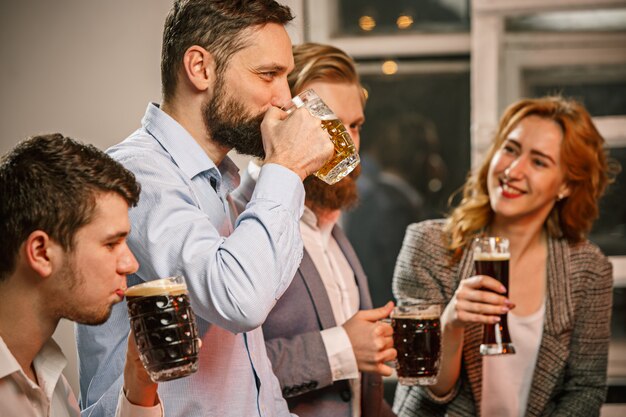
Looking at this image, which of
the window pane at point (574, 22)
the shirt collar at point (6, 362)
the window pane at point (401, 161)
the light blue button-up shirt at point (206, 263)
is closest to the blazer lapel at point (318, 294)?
the light blue button-up shirt at point (206, 263)

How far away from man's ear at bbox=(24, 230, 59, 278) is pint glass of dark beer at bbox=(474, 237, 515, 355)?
138 centimetres

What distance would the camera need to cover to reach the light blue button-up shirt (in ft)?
4.86

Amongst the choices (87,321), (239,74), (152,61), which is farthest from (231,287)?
(152,61)

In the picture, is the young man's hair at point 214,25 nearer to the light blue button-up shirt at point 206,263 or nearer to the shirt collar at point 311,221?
the light blue button-up shirt at point 206,263

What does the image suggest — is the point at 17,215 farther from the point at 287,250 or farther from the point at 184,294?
the point at 287,250

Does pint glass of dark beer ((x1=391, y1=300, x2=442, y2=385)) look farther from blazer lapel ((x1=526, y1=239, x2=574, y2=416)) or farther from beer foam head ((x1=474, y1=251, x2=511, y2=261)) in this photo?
blazer lapel ((x1=526, y1=239, x2=574, y2=416))

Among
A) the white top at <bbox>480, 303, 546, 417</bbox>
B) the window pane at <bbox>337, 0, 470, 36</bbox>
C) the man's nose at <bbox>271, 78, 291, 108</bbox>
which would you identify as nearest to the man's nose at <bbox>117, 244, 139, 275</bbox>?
the man's nose at <bbox>271, 78, 291, 108</bbox>

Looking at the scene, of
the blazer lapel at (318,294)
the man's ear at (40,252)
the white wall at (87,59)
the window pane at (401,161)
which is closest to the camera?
the man's ear at (40,252)

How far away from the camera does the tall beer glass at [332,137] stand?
174 centimetres

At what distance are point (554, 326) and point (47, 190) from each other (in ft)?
6.48

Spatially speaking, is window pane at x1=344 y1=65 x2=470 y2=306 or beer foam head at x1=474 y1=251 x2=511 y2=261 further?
window pane at x1=344 y1=65 x2=470 y2=306

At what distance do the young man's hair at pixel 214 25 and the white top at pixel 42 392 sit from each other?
23.7 inches

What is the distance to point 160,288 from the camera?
145 cm

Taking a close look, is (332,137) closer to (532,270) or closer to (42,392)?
(42,392)
